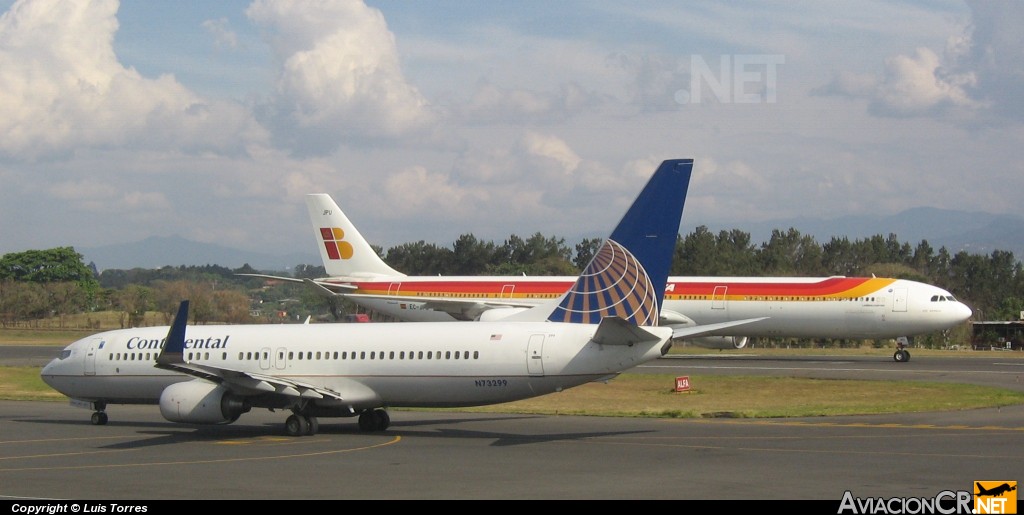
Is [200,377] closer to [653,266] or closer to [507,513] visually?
[653,266]

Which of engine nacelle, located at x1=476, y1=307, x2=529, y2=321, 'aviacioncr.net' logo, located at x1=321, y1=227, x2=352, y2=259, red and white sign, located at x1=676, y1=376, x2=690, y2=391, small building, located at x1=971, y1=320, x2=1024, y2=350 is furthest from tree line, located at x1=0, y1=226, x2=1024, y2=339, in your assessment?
red and white sign, located at x1=676, y1=376, x2=690, y2=391

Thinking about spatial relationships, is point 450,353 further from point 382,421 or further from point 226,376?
point 226,376

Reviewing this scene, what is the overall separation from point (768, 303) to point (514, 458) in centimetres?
3621

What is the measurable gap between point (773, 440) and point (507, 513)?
11739mm

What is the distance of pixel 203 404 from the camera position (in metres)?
29.0

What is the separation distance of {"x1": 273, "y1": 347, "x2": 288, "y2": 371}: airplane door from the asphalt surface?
1.71 meters

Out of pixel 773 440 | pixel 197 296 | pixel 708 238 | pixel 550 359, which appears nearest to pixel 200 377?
pixel 550 359

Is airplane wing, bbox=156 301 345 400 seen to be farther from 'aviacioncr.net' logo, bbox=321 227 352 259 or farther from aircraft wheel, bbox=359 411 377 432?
'aviacioncr.net' logo, bbox=321 227 352 259

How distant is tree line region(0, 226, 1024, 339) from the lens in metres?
117

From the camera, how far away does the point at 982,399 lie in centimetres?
3797

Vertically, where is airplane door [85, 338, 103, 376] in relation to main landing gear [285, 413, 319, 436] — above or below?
above

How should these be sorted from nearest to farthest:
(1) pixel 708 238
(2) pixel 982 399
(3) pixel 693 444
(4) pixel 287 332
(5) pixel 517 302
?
(3) pixel 693 444, (4) pixel 287 332, (2) pixel 982 399, (5) pixel 517 302, (1) pixel 708 238

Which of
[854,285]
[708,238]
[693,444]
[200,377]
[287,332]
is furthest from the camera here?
[708,238]

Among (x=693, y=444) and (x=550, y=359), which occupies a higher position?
(x=550, y=359)
